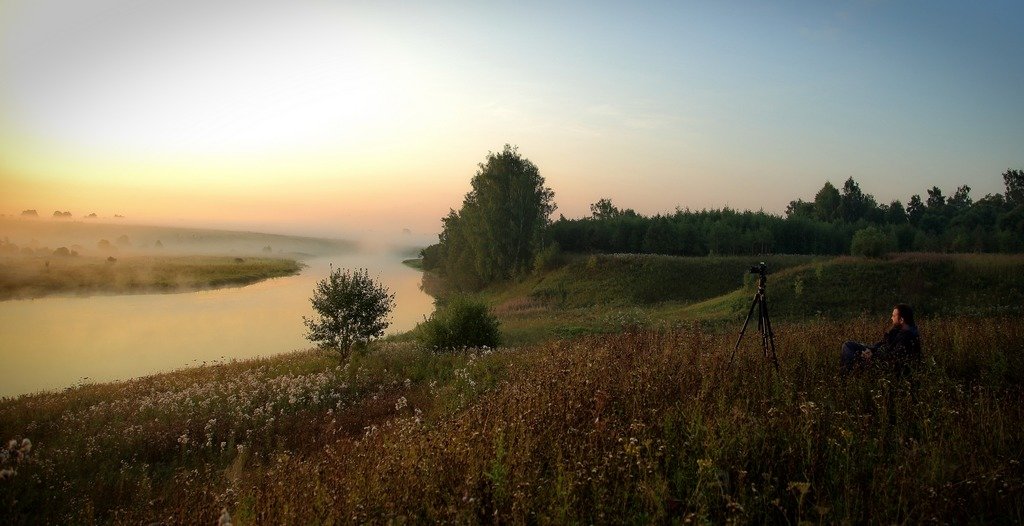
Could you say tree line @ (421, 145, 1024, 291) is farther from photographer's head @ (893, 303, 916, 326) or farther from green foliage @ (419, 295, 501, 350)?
photographer's head @ (893, 303, 916, 326)

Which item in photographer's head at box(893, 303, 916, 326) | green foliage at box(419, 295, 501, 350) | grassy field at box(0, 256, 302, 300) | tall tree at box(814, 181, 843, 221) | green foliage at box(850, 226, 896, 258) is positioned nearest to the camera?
photographer's head at box(893, 303, 916, 326)

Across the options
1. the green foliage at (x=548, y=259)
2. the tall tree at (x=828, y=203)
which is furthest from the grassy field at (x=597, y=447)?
the tall tree at (x=828, y=203)

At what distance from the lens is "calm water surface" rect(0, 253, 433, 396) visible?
25141 mm

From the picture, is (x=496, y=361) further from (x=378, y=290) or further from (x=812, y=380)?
(x=812, y=380)

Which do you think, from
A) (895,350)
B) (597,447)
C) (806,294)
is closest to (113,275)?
(806,294)

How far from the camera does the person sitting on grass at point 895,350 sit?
7.85m

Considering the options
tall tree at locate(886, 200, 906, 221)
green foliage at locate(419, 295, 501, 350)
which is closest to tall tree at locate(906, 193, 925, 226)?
tall tree at locate(886, 200, 906, 221)

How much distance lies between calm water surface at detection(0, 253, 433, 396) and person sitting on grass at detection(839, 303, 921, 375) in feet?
64.5

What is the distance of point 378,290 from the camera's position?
2097cm

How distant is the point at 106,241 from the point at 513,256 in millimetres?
67501

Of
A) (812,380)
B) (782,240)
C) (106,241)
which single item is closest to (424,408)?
(812,380)

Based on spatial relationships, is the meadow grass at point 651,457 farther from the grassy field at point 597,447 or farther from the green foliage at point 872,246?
the green foliage at point 872,246

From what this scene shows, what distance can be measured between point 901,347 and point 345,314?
17.5 metres

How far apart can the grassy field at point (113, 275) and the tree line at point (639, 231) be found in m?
33.2
